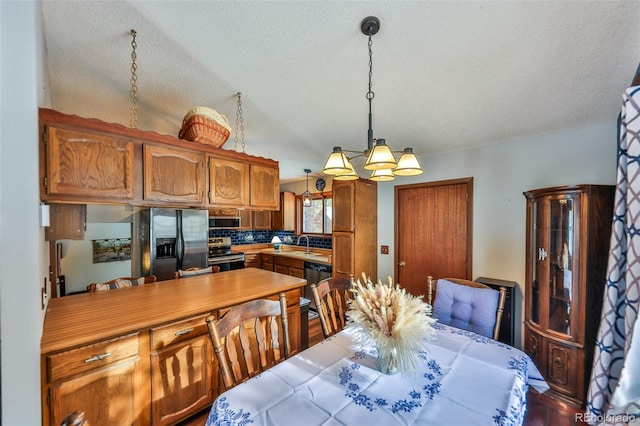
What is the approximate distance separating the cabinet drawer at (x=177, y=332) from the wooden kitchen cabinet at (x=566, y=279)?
2844 mm

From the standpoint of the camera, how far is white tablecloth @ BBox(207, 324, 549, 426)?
3.09 ft

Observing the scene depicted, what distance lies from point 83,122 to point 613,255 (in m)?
2.81

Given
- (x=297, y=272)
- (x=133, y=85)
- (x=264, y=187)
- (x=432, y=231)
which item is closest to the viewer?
(x=133, y=85)

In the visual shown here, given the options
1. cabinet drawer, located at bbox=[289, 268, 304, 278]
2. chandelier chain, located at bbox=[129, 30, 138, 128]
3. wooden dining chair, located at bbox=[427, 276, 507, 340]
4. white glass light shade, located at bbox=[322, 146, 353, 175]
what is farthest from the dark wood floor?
chandelier chain, located at bbox=[129, 30, 138, 128]

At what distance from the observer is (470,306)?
183 centimetres

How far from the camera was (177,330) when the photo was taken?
5.48 feet

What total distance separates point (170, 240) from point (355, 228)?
247 centimetres

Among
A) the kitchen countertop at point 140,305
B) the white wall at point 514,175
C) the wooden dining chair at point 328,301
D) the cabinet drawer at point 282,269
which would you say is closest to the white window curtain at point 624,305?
the wooden dining chair at point 328,301

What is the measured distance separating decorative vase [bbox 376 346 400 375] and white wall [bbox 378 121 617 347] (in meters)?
2.19

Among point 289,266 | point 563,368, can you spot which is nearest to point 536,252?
point 563,368

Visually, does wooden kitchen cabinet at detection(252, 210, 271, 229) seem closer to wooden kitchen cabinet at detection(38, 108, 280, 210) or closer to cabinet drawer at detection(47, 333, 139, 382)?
wooden kitchen cabinet at detection(38, 108, 280, 210)

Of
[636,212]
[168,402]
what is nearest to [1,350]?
[168,402]

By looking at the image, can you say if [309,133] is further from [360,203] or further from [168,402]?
[168,402]

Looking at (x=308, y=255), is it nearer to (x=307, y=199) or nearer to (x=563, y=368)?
(x=307, y=199)
